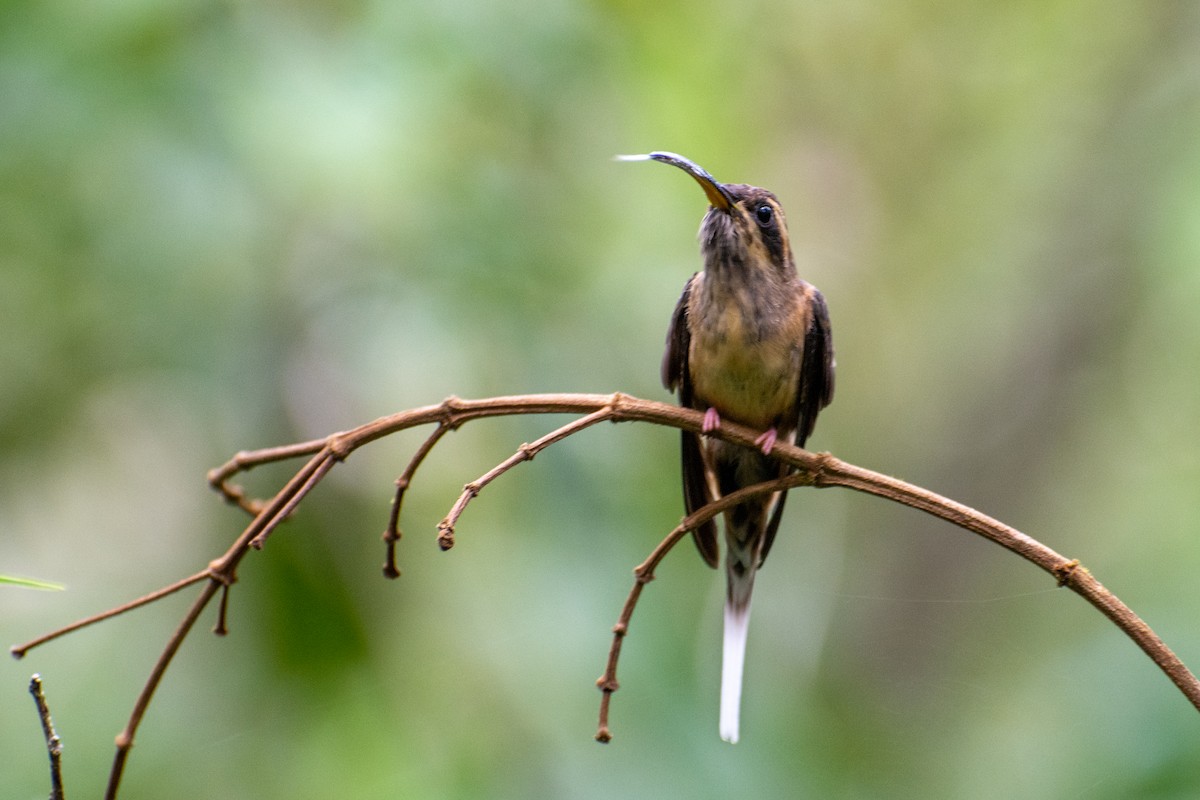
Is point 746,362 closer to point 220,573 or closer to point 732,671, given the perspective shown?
point 732,671

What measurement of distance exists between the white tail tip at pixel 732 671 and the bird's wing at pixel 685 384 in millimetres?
289

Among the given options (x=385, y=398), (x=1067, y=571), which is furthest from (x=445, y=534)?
(x=385, y=398)

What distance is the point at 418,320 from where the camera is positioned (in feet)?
12.5

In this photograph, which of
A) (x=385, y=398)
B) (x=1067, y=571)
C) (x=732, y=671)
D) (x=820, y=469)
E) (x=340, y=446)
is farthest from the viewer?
(x=385, y=398)

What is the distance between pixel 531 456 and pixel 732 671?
1300mm

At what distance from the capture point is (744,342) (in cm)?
321

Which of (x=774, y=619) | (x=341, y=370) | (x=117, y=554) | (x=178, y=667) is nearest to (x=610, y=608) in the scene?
(x=341, y=370)

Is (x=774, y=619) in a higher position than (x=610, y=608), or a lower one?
lower

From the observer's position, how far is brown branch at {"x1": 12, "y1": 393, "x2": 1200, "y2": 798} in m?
1.73

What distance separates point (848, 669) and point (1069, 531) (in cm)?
208

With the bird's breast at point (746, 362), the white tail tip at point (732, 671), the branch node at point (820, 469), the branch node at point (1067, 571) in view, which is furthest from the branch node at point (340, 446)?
the bird's breast at point (746, 362)

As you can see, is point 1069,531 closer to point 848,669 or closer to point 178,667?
point 848,669

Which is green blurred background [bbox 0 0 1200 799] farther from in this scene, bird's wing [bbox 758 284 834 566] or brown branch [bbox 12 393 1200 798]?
brown branch [bbox 12 393 1200 798]

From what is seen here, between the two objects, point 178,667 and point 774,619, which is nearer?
point 178,667
